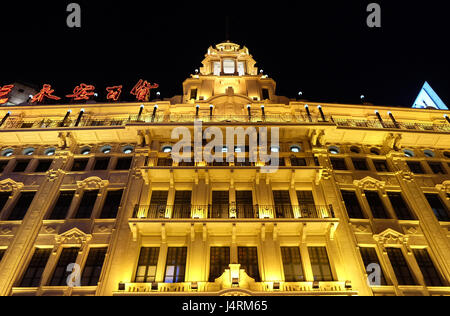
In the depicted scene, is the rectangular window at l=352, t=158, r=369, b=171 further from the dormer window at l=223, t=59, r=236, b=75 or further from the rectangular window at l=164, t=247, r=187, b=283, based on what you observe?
the dormer window at l=223, t=59, r=236, b=75

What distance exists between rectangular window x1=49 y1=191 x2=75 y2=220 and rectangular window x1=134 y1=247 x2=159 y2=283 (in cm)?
528

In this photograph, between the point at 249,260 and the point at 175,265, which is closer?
the point at 175,265

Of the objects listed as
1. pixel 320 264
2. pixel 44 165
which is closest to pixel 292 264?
pixel 320 264

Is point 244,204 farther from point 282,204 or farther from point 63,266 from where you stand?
point 63,266

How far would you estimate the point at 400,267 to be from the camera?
1638cm

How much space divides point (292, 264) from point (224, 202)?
4.95 m

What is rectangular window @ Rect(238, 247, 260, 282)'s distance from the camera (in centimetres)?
1581

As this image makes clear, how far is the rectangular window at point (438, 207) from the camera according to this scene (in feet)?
61.3

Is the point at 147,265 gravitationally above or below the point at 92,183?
below

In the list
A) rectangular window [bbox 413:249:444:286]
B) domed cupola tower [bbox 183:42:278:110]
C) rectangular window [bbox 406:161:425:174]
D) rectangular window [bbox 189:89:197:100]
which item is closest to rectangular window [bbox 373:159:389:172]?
rectangular window [bbox 406:161:425:174]

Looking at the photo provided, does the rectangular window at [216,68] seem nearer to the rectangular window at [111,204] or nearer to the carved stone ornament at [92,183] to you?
the carved stone ornament at [92,183]
